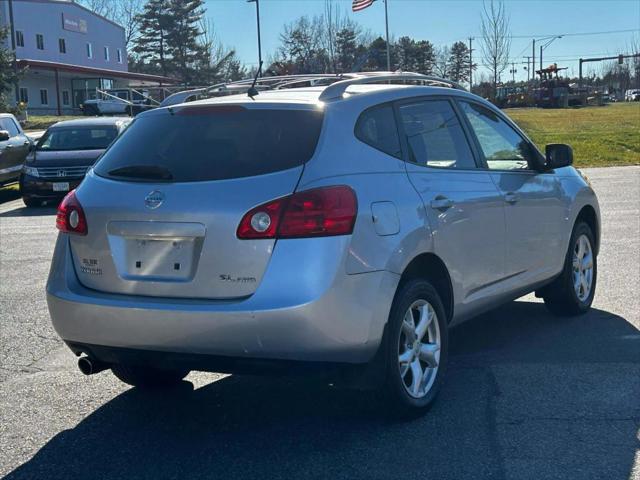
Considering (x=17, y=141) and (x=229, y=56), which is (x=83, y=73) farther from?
(x=17, y=141)

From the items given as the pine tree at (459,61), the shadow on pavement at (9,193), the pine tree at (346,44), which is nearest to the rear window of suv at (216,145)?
the shadow on pavement at (9,193)

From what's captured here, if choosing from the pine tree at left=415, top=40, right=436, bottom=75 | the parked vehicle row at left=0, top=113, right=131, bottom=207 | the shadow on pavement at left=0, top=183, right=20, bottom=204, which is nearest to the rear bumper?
the parked vehicle row at left=0, top=113, right=131, bottom=207

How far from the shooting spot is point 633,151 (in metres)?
26.9

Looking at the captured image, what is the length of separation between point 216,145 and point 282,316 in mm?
1004

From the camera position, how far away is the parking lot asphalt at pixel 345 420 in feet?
13.5

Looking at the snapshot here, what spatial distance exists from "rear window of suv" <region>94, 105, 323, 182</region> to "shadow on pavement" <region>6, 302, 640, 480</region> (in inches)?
52.7

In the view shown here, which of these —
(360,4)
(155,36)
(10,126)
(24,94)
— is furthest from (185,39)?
(10,126)

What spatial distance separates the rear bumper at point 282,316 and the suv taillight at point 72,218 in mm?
424

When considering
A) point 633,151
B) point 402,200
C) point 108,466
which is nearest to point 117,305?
point 108,466

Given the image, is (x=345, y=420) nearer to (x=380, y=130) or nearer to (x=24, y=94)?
(x=380, y=130)

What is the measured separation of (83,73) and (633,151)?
5057 centimetres

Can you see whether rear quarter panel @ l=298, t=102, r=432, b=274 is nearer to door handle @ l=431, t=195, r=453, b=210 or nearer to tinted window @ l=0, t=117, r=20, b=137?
door handle @ l=431, t=195, r=453, b=210

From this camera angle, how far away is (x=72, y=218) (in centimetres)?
462

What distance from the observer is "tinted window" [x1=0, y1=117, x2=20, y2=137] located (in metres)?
19.7
